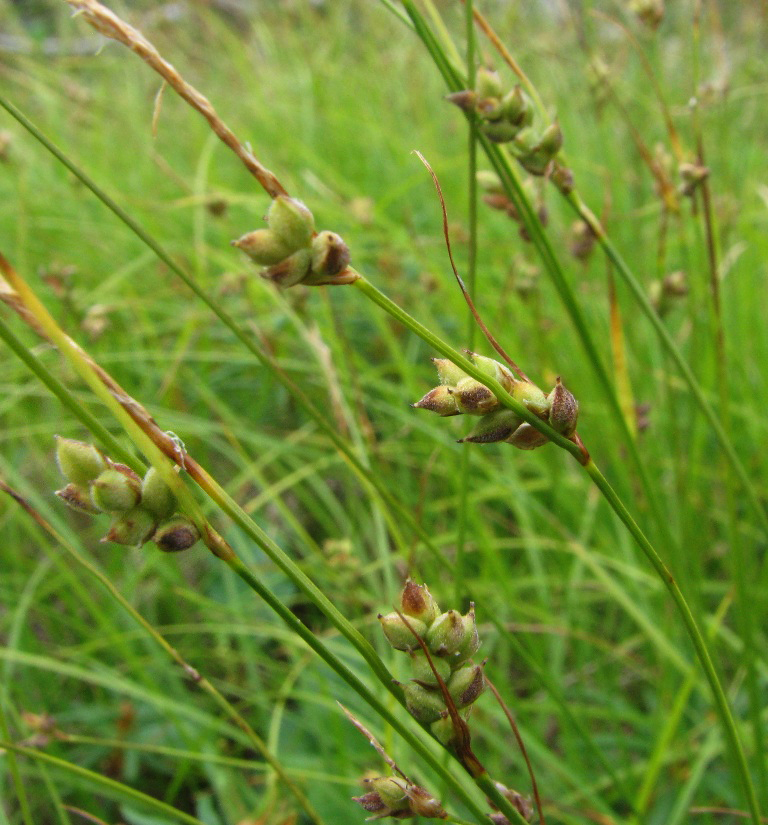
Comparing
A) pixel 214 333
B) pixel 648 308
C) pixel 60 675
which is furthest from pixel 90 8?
pixel 214 333

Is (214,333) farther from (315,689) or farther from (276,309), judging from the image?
(315,689)

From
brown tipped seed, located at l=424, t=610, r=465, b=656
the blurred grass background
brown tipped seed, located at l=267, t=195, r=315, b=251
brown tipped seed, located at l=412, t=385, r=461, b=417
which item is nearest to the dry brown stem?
brown tipped seed, located at l=267, t=195, r=315, b=251

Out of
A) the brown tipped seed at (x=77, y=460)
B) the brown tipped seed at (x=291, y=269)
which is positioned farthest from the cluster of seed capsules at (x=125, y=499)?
the brown tipped seed at (x=291, y=269)

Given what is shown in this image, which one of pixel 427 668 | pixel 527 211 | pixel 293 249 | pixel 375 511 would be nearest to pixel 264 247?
pixel 293 249

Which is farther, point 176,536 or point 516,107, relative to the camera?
point 516,107

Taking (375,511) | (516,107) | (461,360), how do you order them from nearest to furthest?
1. (461,360)
2. (516,107)
3. (375,511)

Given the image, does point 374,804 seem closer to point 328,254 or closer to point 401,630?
point 401,630

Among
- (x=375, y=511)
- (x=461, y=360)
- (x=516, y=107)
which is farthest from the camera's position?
(x=375, y=511)
